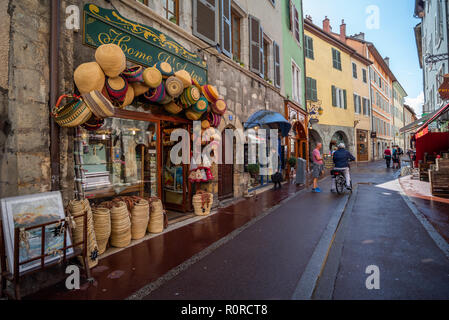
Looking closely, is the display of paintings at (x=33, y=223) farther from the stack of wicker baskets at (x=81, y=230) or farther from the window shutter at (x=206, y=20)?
the window shutter at (x=206, y=20)

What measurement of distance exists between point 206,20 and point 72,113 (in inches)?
184

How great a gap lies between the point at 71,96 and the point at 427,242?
Result: 17.7ft

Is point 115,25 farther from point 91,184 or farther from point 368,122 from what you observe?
point 368,122

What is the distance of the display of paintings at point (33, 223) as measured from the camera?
2.48 m

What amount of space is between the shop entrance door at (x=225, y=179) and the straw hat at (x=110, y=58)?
4.19 m

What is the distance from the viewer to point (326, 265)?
3.25m

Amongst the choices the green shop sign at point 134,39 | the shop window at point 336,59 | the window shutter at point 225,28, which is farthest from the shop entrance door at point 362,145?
the green shop sign at point 134,39

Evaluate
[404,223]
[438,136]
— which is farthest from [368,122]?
[404,223]

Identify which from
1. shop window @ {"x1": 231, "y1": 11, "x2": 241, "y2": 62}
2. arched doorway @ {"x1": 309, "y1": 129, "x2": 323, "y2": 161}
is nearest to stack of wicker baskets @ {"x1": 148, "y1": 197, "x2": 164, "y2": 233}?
shop window @ {"x1": 231, "y1": 11, "x2": 241, "y2": 62}

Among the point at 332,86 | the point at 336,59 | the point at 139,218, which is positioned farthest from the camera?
the point at 336,59

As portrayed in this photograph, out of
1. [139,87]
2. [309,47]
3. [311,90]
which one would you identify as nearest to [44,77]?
[139,87]

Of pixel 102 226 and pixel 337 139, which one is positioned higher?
pixel 337 139

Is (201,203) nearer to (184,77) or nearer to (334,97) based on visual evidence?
(184,77)
